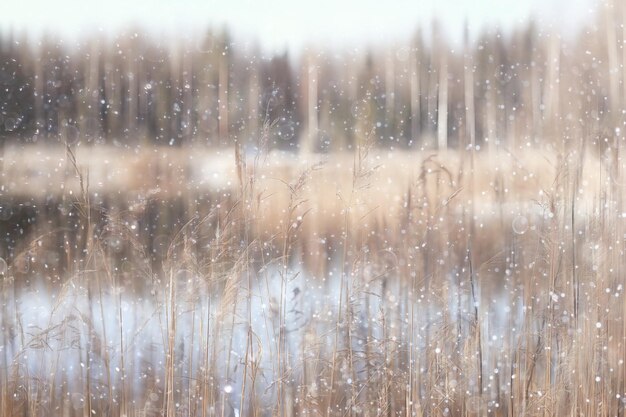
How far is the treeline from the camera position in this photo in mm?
1683

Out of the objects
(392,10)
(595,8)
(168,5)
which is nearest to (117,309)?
(168,5)

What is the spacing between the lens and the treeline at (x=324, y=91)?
1683 mm

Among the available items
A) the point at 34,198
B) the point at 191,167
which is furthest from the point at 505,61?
the point at 34,198

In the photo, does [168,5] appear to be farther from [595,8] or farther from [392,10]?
[595,8]

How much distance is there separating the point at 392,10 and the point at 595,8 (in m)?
0.54

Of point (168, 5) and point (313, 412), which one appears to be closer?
point (313, 412)

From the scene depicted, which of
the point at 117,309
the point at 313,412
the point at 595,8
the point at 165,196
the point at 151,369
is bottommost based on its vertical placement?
the point at 313,412

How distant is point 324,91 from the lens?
171cm

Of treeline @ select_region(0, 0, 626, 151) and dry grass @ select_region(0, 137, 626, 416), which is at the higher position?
treeline @ select_region(0, 0, 626, 151)

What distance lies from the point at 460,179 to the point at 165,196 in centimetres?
76

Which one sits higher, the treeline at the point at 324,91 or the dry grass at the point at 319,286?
the treeline at the point at 324,91

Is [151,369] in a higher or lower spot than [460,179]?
lower

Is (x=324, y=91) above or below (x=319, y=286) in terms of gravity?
above

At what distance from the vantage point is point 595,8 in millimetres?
1738
